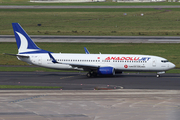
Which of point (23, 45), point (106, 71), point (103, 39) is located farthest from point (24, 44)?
point (103, 39)

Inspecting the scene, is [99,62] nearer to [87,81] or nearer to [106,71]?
[106,71]

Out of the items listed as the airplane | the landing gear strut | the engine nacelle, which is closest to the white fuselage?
the airplane

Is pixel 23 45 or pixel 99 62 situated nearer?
pixel 99 62

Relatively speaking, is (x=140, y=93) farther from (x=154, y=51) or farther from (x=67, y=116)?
(x=154, y=51)

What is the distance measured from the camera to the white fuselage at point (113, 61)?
51812 mm

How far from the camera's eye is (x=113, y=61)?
52438 millimetres

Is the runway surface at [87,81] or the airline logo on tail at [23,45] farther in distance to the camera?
the airline logo on tail at [23,45]

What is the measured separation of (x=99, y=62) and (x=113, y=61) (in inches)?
96.5

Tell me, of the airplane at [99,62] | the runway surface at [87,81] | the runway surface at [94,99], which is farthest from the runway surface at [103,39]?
the runway surface at [94,99]

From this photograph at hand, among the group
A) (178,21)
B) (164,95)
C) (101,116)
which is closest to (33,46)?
(164,95)

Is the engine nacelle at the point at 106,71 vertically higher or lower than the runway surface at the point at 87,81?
higher

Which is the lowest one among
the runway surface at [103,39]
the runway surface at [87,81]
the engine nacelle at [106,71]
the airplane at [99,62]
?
the runway surface at [87,81]

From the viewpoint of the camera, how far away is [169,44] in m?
84.5

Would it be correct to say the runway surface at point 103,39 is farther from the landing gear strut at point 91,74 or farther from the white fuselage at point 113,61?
the landing gear strut at point 91,74
